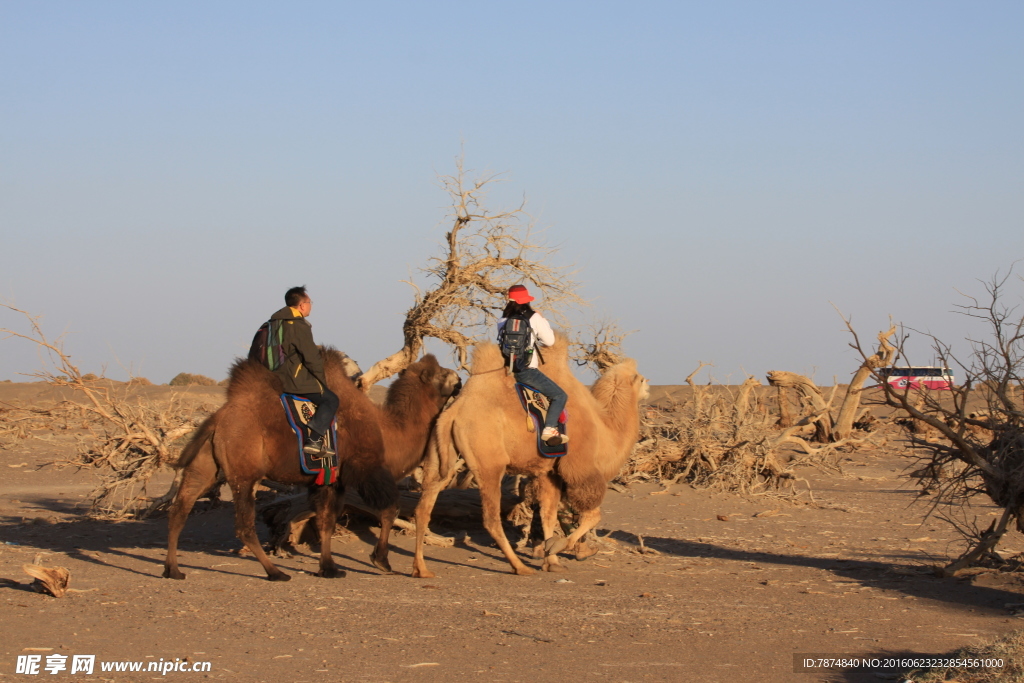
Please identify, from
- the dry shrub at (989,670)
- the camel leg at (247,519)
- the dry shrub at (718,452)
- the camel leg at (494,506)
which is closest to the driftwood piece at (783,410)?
the dry shrub at (718,452)

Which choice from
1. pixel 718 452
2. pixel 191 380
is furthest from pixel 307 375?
pixel 191 380

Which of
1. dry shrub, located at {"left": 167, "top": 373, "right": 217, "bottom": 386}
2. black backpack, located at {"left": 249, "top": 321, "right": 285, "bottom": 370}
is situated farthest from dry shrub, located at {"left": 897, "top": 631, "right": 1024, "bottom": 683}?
dry shrub, located at {"left": 167, "top": 373, "right": 217, "bottom": 386}

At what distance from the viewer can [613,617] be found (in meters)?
7.18

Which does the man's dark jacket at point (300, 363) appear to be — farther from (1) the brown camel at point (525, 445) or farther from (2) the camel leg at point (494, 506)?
(2) the camel leg at point (494, 506)

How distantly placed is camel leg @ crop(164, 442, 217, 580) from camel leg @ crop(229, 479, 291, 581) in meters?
0.28

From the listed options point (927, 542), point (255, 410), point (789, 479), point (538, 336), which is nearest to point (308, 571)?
point (255, 410)

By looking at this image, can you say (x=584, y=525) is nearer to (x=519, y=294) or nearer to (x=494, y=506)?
(x=494, y=506)

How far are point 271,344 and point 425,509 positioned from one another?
82.0 inches

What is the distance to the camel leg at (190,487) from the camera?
332 inches

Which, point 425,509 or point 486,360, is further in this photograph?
point 486,360

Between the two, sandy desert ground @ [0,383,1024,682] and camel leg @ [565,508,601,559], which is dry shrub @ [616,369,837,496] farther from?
camel leg @ [565,508,601,559]

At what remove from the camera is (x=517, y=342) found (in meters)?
9.02

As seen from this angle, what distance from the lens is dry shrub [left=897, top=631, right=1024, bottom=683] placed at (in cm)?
493

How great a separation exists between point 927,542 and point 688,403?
566cm
